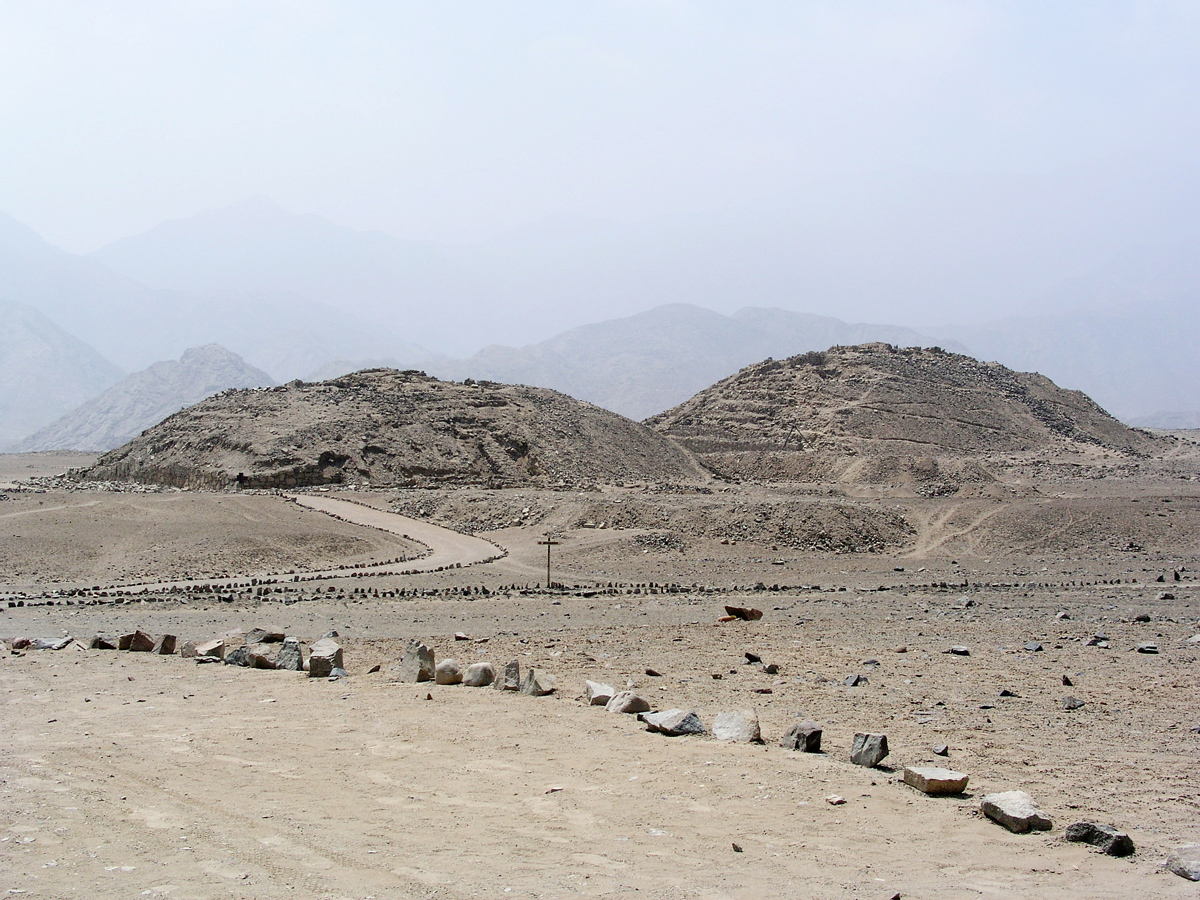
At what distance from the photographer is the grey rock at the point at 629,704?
33.3 feet

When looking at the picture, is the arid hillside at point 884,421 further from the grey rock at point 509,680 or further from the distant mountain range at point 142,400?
the distant mountain range at point 142,400

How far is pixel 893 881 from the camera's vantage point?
6.01 metres

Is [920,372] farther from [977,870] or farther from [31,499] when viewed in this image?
[977,870]

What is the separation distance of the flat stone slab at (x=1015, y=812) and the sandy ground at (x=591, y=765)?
0.14m

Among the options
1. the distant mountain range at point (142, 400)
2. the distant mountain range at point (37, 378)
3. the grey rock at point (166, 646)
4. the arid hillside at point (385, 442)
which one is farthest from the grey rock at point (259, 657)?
the distant mountain range at point (37, 378)

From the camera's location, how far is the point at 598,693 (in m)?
10.7

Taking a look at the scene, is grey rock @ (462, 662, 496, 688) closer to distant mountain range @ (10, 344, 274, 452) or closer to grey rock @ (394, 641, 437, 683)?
grey rock @ (394, 641, 437, 683)

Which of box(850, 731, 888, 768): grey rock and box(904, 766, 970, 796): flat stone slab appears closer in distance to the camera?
box(904, 766, 970, 796): flat stone slab

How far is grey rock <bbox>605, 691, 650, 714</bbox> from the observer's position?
10.2 meters

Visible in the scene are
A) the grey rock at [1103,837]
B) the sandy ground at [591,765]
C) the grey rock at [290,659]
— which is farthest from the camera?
the grey rock at [290,659]

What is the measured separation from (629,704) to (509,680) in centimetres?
186

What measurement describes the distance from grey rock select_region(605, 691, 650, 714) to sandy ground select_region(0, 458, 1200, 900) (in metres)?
0.32

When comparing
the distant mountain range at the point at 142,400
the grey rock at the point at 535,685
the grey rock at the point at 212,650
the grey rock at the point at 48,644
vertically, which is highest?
the distant mountain range at the point at 142,400

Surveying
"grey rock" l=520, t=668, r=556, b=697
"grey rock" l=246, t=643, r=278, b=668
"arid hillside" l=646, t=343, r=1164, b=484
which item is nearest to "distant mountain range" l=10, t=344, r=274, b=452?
"arid hillside" l=646, t=343, r=1164, b=484
